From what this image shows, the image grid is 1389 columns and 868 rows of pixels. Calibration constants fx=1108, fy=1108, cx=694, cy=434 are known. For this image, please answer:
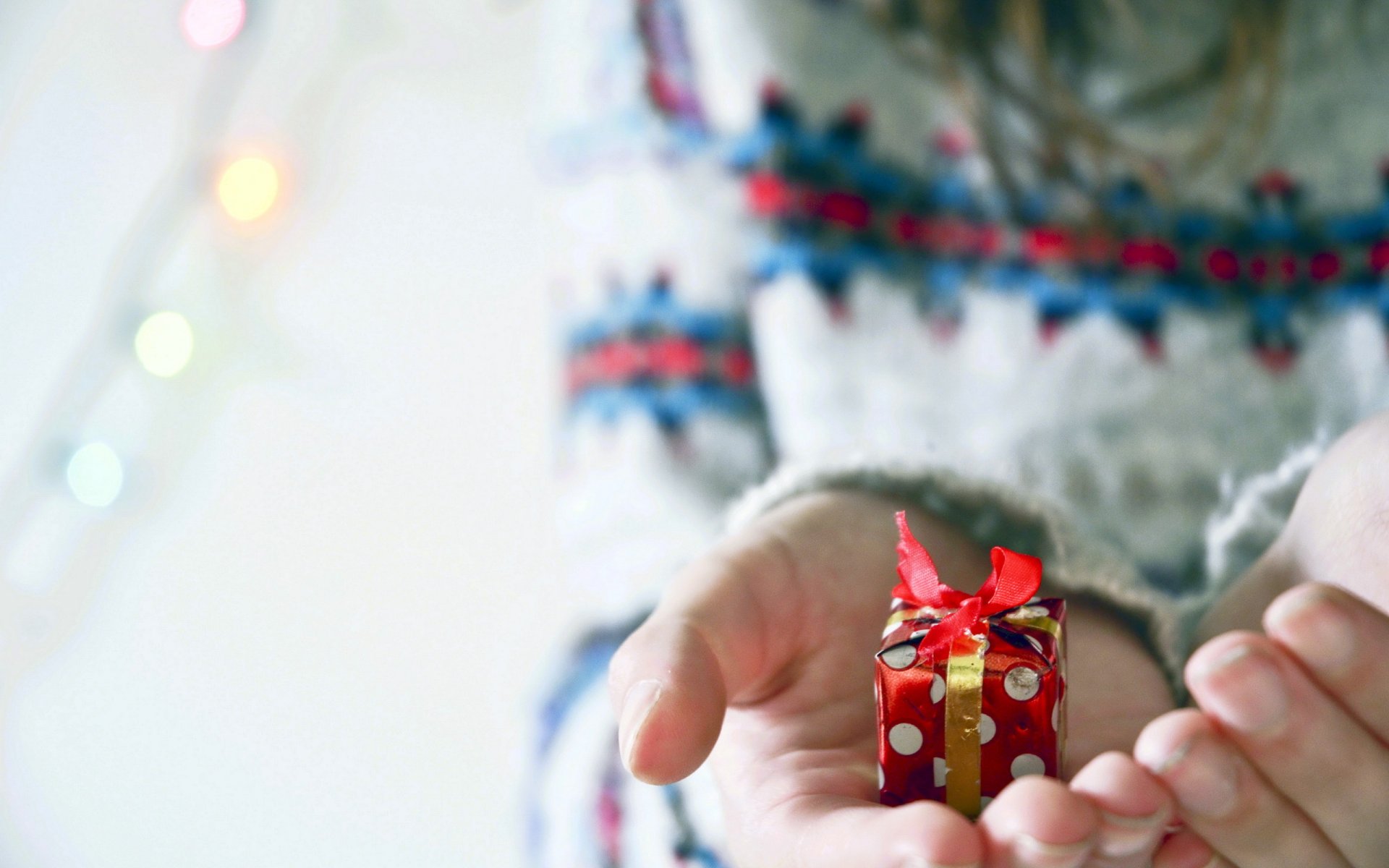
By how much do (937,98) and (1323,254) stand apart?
1.01 ft

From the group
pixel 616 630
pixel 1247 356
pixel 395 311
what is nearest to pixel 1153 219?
pixel 1247 356

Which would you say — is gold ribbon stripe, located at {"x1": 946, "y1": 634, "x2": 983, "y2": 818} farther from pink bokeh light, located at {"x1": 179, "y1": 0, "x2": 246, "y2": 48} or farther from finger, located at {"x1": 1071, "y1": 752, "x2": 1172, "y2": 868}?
pink bokeh light, located at {"x1": 179, "y1": 0, "x2": 246, "y2": 48}

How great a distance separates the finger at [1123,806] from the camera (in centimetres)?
34

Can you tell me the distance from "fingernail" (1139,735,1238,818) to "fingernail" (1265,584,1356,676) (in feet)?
0.13

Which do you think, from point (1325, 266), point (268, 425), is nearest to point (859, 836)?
point (1325, 266)

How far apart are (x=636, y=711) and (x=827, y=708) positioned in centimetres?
14

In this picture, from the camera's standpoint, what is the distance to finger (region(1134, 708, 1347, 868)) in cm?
35

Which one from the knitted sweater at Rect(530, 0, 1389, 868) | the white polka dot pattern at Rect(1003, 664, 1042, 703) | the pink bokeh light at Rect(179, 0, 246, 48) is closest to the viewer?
the white polka dot pattern at Rect(1003, 664, 1042, 703)

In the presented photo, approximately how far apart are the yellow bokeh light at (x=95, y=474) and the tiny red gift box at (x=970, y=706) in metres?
1.07

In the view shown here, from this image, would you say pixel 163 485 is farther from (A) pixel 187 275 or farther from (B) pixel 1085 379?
(B) pixel 1085 379

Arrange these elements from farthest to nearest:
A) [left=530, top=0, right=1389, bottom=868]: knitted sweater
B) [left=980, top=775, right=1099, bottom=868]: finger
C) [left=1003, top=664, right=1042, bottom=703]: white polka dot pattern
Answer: [left=530, top=0, right=1389, bottom=868]: knitted sweater < [left=1003, top=664, right=1042, bottom=703]: white polka dot pattern < [left=980, top=775, right=1099, bottom=868]: finger

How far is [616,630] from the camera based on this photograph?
2.43 feet

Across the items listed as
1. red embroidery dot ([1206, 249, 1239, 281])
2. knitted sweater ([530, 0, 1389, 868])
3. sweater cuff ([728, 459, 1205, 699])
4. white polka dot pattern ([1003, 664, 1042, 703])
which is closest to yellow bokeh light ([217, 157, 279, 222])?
knitted sweater ([530, 0, 1389, 868])

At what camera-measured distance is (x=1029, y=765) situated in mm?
439
